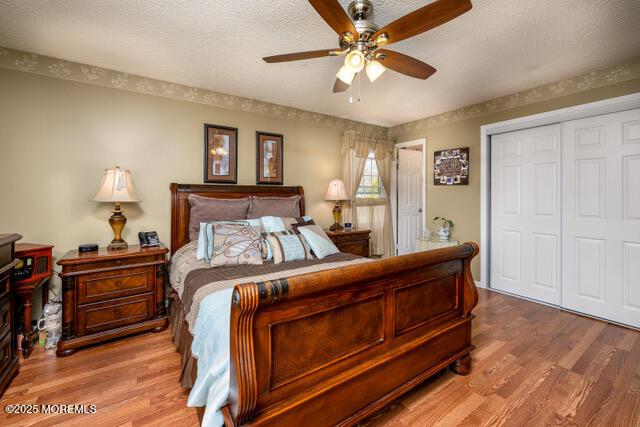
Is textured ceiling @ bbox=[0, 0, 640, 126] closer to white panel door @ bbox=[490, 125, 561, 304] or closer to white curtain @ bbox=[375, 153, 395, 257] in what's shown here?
white panel door @ bbox=[490, 125, 561, 304]

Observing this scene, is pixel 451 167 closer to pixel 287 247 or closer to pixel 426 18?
pixel 287 247

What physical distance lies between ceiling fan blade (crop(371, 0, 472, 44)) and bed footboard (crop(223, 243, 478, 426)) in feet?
4.14

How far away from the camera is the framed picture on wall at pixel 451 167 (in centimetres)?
404

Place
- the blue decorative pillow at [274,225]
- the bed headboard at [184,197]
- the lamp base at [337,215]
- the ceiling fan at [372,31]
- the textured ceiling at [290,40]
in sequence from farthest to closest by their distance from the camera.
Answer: the lamp base at [337,215] → the bed headboard at [184,197] → the blue decorative pillow at [274,225] → the textured ceiling at [290,40] → the ceiling fan at [372,31]

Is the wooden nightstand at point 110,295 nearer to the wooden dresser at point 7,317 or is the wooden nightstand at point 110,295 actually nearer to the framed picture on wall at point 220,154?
the wooden dresser at point 7,317

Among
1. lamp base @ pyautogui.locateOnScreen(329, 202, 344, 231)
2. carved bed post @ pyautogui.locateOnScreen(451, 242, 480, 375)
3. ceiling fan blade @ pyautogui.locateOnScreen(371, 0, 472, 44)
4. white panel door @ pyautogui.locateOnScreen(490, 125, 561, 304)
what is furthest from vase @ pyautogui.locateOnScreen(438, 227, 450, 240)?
ceiling fan blade @ pyautogui.locateOnScreen(371, 0, 472, 44)

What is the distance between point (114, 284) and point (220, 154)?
68.0 inches

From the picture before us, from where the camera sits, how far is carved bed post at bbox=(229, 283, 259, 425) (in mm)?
1077

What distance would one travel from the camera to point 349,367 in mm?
1445

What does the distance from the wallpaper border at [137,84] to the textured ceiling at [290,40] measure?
0.09 metres

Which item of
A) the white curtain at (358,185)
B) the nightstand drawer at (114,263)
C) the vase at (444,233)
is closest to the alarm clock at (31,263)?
the nightstand drawer at (114,263)

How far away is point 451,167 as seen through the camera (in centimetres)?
420

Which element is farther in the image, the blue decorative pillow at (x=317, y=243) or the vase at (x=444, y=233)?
the vase at (x=444, y=233)

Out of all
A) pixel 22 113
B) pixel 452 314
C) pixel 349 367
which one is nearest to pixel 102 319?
pixel 22 113
